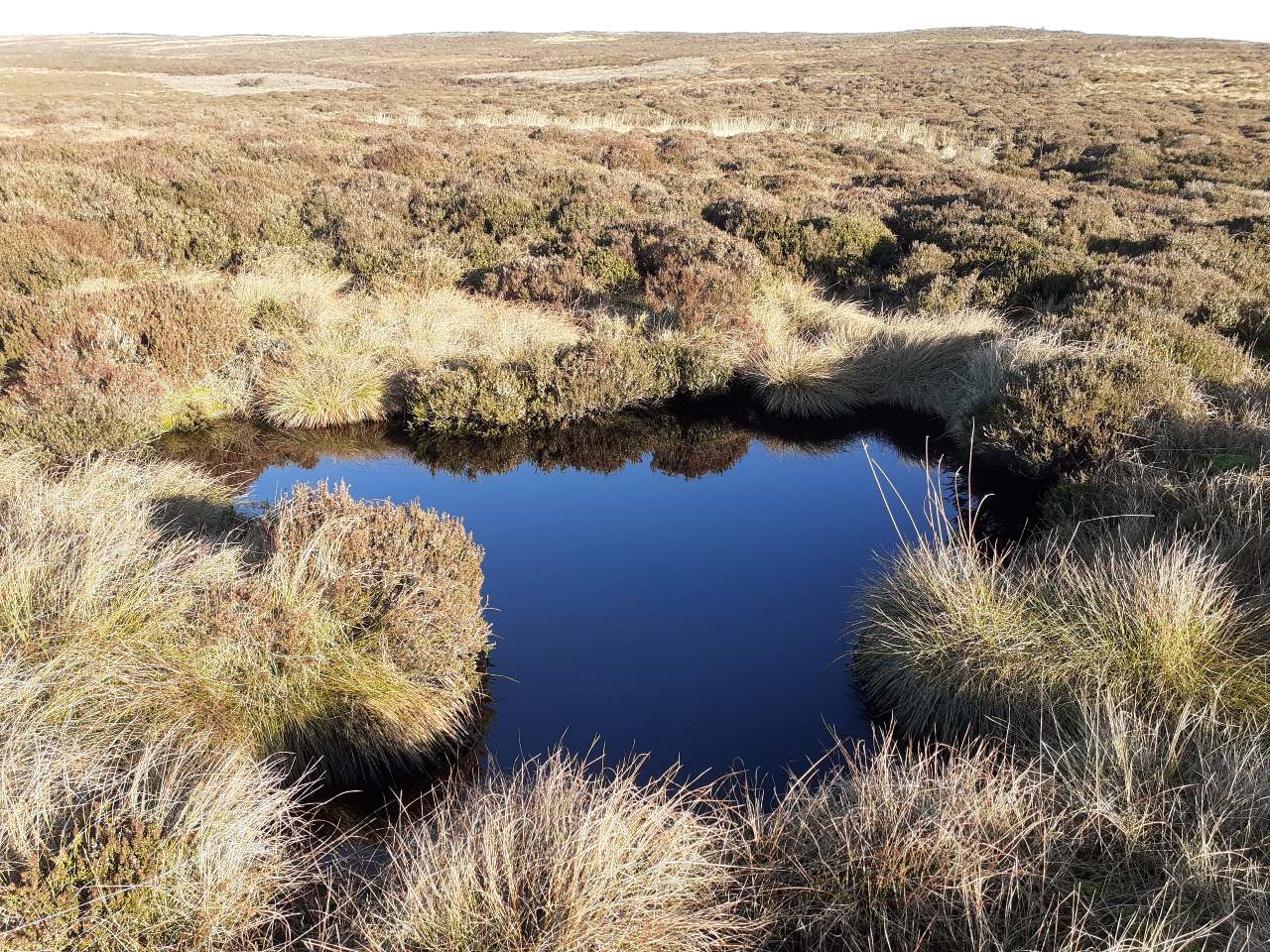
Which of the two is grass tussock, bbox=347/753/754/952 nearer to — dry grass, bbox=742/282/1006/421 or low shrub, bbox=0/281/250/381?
dry grass, bbox=742/282/1006/421

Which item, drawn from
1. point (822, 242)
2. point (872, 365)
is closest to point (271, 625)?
point (872, 365)

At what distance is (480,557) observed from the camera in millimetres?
5113

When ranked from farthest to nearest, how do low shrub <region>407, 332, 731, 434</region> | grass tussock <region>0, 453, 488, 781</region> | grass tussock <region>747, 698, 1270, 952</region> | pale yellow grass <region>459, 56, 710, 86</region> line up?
pale yellow grass <region>459, 56, 710, 86</region>
low shrub <region>407, 332, 731, 434</region>
grass tussock <region>0, 453, 488, 781</region>
grass tussock <region>747, 698, 1270, 952</region>

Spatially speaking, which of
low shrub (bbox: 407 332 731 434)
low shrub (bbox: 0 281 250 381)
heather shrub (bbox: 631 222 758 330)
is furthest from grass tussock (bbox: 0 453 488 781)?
heather shrub (bbox: 631 222 758 330)

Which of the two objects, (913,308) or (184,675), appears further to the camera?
(913,308)

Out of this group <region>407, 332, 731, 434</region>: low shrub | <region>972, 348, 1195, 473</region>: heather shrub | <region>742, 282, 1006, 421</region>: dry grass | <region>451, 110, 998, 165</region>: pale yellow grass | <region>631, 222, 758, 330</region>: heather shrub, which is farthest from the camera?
<region>451, 110, 998, 165</region>: pale yellow grass

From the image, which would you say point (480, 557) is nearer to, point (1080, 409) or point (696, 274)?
point (1080, 409)

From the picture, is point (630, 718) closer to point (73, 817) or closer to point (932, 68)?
point (73, 817)

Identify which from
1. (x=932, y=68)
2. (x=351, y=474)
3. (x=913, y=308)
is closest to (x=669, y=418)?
(x=351, y=474)

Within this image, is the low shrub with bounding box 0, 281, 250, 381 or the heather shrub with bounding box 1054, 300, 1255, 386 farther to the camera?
the heather shrub with bounding box 1054, 300, 1255, 386

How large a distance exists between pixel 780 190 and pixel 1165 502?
11849mm

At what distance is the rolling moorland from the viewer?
279 cm

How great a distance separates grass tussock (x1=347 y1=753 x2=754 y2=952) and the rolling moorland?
0.02 m

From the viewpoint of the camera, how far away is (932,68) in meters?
49.9
